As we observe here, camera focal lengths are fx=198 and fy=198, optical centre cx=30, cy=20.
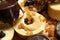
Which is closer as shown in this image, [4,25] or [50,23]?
[4,25]

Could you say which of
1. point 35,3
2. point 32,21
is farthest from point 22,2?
point 32,21

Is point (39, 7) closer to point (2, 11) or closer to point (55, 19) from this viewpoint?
point (55, 19)

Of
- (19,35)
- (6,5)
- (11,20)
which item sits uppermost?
(6,5)

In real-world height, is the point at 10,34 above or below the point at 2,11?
below

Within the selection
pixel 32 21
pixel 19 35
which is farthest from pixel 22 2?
pixel 19 35

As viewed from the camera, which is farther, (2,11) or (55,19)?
(55,19)

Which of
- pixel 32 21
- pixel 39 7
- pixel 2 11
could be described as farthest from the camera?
pixel 39 7

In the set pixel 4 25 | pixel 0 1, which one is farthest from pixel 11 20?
pixel 0 1

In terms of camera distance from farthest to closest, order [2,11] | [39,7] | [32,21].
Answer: [39,7], [32,21], [2,11]

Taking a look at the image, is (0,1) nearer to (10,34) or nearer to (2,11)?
(2,11)
